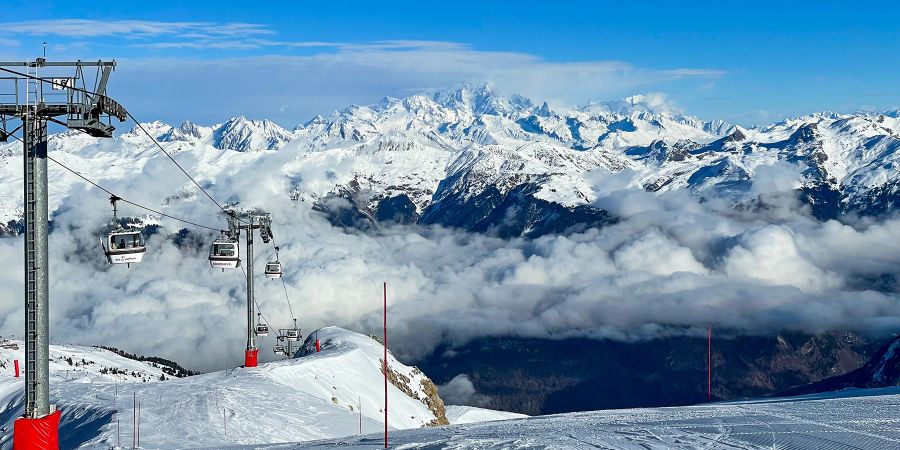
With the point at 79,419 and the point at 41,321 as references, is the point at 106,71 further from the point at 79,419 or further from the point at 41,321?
the point at 79,419

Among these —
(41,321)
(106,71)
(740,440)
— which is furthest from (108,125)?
(740,440)

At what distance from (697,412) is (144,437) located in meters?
25.7

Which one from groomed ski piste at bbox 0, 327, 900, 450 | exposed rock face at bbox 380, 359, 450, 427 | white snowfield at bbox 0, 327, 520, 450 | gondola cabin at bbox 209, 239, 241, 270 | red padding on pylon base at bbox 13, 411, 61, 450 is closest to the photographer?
red padding on pylon base at bbox 13, 411, 61, 450

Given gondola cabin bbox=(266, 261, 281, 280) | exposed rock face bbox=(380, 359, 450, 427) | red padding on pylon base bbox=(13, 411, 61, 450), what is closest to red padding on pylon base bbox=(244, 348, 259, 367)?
gondola cabin bbox=(266, 261, 281, 280)

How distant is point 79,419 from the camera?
46.2 meters

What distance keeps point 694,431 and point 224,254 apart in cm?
3198

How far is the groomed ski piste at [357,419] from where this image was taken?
25.3 meters

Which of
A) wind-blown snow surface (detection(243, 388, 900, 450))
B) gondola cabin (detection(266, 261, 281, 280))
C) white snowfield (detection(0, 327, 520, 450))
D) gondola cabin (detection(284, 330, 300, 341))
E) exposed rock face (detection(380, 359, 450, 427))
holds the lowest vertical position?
exposed rock face (detection(380, 359, 450, 427))

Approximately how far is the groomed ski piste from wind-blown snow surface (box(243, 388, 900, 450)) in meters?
0.04

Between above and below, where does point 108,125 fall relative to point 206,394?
above

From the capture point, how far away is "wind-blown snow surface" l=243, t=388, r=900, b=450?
947 inches

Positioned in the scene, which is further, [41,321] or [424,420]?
[424,420]

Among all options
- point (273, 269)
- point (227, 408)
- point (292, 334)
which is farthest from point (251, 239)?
point (292, 334)

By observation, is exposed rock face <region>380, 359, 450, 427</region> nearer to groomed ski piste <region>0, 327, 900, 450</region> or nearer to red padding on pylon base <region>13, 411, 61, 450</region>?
groomed ski piste <region>0, 327, 900, 450</region>
